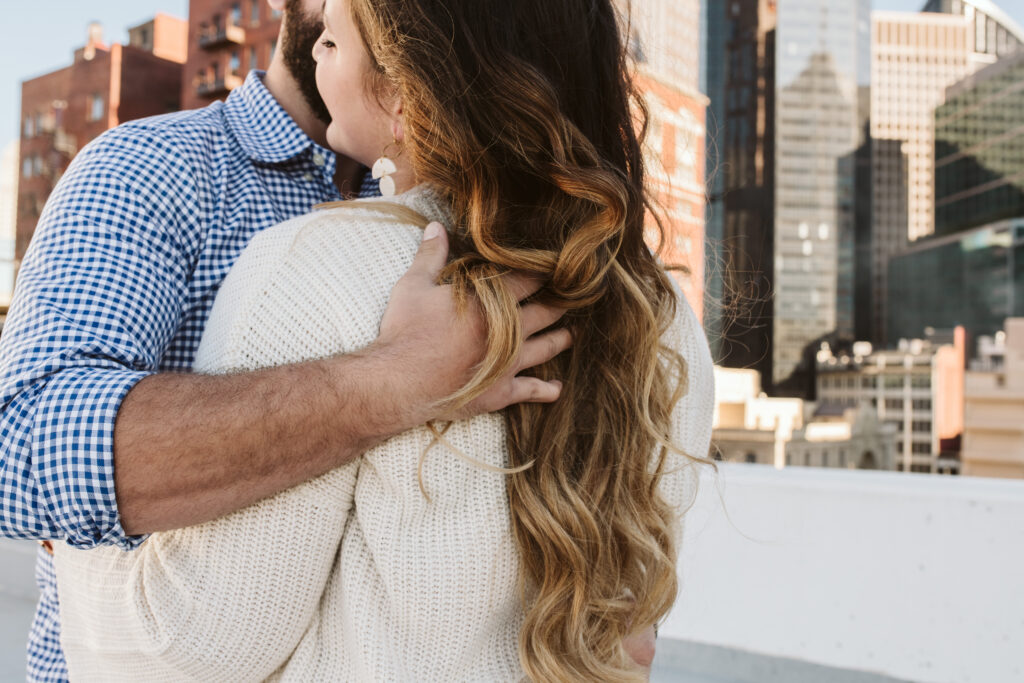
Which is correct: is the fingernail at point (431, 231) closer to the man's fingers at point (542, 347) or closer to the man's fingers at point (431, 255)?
the man's fingers at point (431, 255)

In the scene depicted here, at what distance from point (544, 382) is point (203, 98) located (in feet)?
94.1

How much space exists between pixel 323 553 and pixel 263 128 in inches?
23.5

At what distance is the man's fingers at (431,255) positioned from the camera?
0.59 m

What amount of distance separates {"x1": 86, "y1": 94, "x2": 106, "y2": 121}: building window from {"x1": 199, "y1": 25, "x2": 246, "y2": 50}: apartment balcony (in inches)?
187

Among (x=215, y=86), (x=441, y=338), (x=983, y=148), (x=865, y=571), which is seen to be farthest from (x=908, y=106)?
(x=441, y=338)

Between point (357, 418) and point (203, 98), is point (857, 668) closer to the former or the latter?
point (357, 418)

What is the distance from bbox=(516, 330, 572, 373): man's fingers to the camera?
24.3 inches

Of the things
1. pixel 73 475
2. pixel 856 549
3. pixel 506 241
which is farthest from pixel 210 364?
pixel 856 549

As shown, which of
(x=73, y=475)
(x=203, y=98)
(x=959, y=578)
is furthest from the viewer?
(x=203, y=98)

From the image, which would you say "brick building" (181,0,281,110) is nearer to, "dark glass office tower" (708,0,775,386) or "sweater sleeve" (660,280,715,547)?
"sweater sleeve" (660,280,715,547)

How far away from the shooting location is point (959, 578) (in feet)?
5.07

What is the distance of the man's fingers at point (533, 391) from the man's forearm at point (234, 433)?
0.30 ft

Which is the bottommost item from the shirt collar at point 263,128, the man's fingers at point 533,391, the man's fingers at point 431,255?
the man's fingers at point 533,391

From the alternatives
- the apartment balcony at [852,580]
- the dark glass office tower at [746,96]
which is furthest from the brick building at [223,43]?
the dark glass office tower at [746,96]
